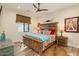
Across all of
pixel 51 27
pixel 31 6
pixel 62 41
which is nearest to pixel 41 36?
pixel 51 27

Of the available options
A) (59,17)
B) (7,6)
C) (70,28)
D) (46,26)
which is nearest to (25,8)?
(7,6)

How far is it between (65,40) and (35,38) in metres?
0.46

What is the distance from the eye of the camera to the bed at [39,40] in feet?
4.84

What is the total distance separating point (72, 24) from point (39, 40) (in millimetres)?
554

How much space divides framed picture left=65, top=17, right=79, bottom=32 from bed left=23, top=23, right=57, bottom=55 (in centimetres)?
18

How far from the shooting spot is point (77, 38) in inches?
58.0

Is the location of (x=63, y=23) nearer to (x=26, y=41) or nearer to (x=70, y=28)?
(x=70, y=28)

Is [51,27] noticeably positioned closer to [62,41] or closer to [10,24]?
[62,41]

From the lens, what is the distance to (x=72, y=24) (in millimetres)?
1492

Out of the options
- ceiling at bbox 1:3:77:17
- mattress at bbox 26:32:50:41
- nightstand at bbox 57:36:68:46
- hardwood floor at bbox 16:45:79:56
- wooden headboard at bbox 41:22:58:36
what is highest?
ceiling at bbox 1:3:77:17

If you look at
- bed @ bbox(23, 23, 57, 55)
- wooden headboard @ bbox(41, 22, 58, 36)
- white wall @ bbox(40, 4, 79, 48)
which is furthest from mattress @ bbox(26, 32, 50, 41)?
white wall @ bbox(40, 4, 79, 48)

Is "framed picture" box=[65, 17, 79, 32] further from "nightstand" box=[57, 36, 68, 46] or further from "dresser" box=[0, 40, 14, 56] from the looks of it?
"dresser" box=[0, 40, 14, 56]

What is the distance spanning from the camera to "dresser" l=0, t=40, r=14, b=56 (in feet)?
4.92

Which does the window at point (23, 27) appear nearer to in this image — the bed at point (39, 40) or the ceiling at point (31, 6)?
the bed at point (39, 40)
